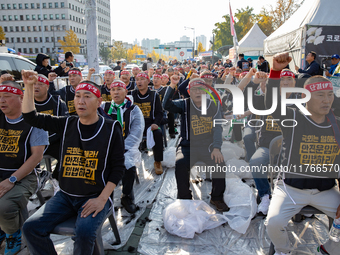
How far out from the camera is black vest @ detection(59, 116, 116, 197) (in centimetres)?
233

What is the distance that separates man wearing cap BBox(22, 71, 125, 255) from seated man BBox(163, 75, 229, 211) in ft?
4.40

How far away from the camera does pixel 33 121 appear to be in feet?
7.60

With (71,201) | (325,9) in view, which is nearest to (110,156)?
(71,201)

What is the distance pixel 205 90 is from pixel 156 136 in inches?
67.1

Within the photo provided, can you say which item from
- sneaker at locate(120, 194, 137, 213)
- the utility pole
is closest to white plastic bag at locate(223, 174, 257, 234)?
sneaker at locate(120, 194, 137, 213)

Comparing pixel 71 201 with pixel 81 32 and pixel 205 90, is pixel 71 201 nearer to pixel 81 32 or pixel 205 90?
pixel 205 90

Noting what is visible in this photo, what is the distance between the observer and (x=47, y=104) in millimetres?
3736

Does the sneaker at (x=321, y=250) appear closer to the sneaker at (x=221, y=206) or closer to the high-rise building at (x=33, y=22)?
the sneaker at (x=221, y=206)

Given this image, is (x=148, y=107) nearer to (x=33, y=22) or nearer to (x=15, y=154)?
(x=15, y=154)

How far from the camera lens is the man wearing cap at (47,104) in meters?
3.63

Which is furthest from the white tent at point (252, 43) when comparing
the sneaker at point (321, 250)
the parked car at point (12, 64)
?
the sneaker at point (321, 250)

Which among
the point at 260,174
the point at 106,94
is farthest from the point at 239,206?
the point at 106,94

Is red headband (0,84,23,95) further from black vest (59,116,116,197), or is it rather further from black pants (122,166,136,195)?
black pants (122,166,136,195)

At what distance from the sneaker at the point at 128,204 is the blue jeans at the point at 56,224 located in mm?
1111
